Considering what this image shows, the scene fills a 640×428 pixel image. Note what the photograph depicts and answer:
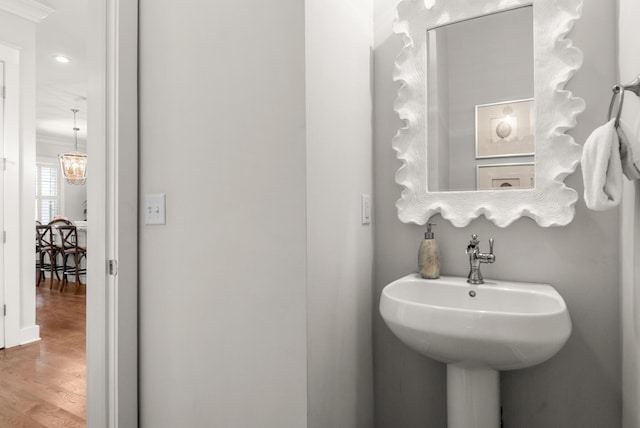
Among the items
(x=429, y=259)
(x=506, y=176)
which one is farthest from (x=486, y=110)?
(x=429, y=259)

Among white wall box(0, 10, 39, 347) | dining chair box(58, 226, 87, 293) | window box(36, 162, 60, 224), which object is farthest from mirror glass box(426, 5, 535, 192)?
window box(36, 162, 60, 224)

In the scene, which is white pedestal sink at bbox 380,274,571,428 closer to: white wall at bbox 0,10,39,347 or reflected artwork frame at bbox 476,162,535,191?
reflected artwork frame at bbox 476,162,535,191

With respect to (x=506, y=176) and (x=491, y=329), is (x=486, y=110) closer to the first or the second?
(x=506, y=176)

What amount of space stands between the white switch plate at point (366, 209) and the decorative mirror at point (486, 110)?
0.13 m

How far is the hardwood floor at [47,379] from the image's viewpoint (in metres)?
1.97

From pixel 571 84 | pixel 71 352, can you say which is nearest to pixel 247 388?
pixel 571 84

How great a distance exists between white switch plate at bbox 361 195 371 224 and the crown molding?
328cm

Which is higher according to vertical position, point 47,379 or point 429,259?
point 429,259

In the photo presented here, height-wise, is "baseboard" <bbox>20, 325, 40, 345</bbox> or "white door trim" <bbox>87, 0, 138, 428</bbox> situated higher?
"white door trim" <bbox>87, 0, 138, 428</bbox>

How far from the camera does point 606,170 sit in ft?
3.04

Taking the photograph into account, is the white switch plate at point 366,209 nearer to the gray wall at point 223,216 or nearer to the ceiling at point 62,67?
the gray wall at point 223,216

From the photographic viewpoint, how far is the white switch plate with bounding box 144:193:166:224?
1.34 metres

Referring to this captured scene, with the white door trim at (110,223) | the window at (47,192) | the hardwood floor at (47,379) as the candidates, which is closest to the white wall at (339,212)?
the white door trim at (110,223)

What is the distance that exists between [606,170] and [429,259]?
2.06 feet
